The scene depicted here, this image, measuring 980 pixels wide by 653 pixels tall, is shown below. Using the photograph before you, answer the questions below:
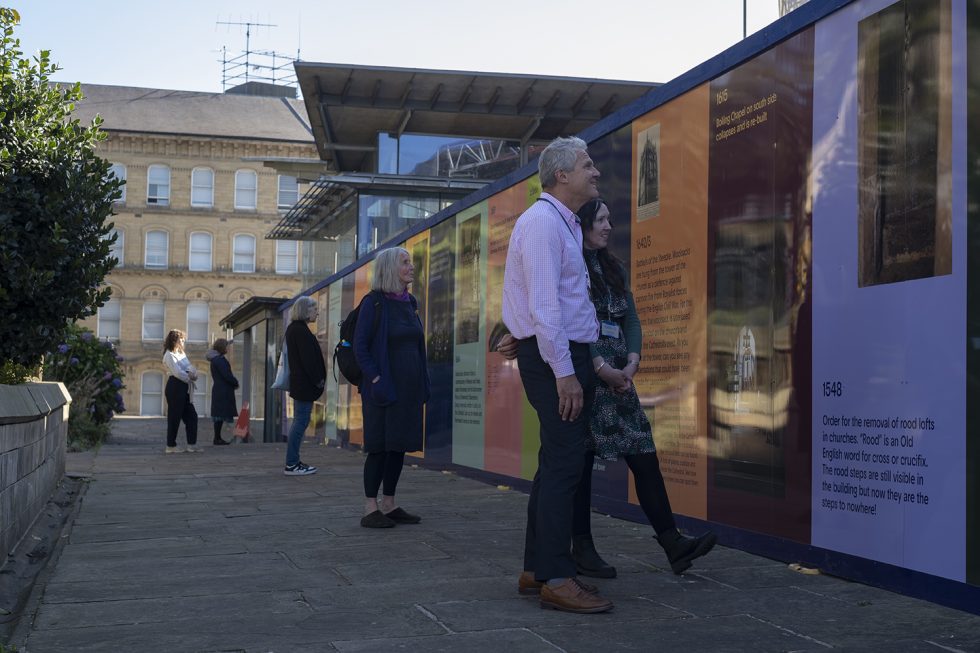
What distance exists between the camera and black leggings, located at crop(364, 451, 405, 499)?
288 inches

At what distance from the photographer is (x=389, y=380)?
7.27 m

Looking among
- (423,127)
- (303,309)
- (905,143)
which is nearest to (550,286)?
(905,143)

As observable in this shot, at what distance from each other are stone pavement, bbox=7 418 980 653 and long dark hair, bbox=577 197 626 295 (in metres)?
1.31

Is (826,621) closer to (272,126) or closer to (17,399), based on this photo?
(17,399)

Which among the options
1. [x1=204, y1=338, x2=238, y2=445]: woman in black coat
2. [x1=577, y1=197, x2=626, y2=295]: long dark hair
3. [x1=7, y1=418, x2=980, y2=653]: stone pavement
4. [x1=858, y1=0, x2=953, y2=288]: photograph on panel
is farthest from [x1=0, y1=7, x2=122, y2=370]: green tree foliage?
[x1=204, y1=338, x2=238, y2=445]: woman in black coat

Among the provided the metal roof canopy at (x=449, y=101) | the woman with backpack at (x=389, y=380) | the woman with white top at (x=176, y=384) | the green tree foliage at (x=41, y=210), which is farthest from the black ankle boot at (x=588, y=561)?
the metal roof canopy at (x=449, y=101)

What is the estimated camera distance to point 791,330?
5.43m

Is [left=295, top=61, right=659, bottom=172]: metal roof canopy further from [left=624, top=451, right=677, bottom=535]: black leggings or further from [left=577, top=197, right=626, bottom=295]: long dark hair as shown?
[left=624, top=451, right=677, bottom=535]: black leggings

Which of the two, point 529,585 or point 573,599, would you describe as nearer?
point 573,599

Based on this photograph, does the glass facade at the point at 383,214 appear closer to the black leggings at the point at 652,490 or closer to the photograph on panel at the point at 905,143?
the black leggings at the point at 652,490

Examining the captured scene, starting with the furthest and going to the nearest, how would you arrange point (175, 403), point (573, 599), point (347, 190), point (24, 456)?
1. point (347, 190)
2. point (175, 403)
3. point (24, 456)
4. point (573, 599)

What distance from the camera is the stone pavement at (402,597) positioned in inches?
159

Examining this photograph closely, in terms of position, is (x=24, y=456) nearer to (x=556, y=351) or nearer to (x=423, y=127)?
(x=556, y=351)

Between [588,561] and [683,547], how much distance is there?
428 millimetres
